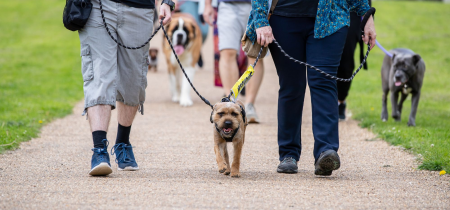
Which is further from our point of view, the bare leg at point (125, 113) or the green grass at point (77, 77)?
the green grass at point (77, 77)

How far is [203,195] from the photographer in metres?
4.14

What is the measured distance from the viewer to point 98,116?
4.72 m

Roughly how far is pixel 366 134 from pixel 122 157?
10.9ft

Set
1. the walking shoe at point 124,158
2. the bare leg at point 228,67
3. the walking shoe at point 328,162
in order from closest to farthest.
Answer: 1. the walking shoe at point 328,162
2. the walking shoe at point 124,158
3. the bare leg at point 228,67

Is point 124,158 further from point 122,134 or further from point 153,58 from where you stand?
point 153,58

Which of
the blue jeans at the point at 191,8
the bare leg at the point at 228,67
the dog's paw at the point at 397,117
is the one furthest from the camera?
the blue jeans at the point at 191,8

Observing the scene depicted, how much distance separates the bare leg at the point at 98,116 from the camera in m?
4.71

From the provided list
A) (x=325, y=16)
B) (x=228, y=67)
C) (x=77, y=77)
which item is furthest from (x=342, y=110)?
(x=77, y=77)

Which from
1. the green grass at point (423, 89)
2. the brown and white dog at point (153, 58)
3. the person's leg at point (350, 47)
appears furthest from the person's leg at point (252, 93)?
the brown and white dog at point (153, 58)

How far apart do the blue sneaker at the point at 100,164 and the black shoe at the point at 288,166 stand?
1.44m

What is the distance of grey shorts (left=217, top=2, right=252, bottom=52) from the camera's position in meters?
7.67

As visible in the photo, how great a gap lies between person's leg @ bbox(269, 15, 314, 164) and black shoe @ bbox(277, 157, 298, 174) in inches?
2.8

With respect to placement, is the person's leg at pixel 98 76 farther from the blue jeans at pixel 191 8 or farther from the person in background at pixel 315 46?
the blue jeans at pixel 191 8

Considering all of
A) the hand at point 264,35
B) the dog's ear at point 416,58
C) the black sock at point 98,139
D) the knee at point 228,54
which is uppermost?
the hand at point 264,35
